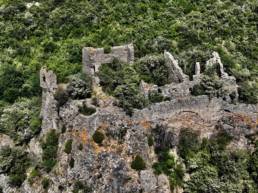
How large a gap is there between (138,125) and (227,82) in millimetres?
13063

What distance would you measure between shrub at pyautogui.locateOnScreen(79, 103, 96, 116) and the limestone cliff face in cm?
44

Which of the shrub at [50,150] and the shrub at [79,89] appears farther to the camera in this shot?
the shrub at [79,89]

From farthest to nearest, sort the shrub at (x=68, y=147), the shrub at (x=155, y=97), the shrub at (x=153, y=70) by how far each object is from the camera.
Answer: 1. the shrub at (x=153, y=70)
2. the shrub at (x=155, y=97)
3. the shrub at (x=68, y=147)

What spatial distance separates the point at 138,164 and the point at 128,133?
3168 millimetres

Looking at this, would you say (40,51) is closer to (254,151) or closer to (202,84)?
(202,84)

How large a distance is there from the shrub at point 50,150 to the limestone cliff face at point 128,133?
2.36ft

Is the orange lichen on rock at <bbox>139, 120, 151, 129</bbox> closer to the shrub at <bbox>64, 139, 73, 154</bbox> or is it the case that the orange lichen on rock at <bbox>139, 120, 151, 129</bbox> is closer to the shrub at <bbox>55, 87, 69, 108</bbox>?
the shrub at <bbox>64, 139, 73, 154</bbox>

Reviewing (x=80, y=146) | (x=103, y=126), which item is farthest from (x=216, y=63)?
(x=80, y=146)

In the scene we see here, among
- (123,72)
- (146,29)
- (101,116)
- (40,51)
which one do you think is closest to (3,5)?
(40,51)

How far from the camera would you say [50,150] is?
75.6 m

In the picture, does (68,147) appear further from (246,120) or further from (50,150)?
(246,120)

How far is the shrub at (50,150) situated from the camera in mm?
74875

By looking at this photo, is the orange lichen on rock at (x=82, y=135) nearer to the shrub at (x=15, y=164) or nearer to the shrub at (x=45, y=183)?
the shrub at (x=45, y=183)

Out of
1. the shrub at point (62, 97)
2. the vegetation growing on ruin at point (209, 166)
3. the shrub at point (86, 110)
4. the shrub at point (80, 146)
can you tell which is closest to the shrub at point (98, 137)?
the shrub at point (80, 146)
